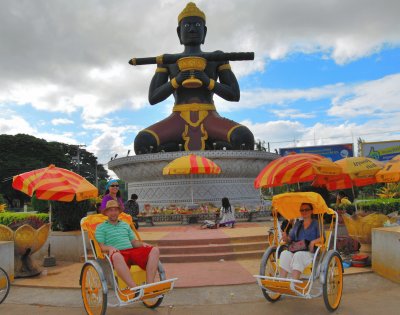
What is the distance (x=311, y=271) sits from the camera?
4332mm

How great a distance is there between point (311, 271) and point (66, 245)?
492 centimetres

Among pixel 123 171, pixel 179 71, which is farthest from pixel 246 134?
pixel 123 171

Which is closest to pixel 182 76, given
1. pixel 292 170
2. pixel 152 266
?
pixel 292 170

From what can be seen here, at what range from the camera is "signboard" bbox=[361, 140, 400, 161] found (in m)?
34.6

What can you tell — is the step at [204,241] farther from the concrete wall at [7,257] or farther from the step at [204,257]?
the concrete wall at [7,257]

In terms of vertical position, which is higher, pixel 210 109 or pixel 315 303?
pixel 210 109

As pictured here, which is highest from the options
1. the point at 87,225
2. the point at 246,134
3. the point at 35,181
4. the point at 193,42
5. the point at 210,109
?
the point at 193,42

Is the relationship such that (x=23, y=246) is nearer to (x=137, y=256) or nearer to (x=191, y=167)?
(x=137, y=256)

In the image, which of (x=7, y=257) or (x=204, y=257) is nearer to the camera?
(x=7, y=257)

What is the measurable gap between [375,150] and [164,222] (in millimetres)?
28674

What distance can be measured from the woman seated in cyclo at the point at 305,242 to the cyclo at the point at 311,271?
0.24ft

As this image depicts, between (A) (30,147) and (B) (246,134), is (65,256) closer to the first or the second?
(B) (246,134)

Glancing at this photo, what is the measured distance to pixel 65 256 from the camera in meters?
7.53

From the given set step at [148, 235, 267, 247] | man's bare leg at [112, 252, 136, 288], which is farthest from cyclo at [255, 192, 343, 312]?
step at [148, 235, 267, 247]
